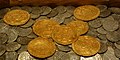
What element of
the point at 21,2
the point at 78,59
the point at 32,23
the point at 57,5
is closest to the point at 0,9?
the point at 21,2

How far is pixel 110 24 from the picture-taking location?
158 centimetres

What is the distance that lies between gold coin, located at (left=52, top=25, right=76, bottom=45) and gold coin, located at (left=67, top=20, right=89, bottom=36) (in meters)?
0.03

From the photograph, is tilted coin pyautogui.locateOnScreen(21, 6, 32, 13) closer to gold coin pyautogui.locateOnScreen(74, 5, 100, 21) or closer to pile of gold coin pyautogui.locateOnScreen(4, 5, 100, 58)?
pile of gold coin pyautogui.locateOnScreen(4, 5, 100, 58)

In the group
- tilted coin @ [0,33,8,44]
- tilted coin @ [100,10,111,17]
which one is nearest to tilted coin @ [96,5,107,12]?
tilted coin @ [100,10,111,17]

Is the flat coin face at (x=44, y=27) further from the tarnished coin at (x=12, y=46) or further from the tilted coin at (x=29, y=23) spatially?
the tarnished coin at (x=12, y=46)

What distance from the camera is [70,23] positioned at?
157 cm

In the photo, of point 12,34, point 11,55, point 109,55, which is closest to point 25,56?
point 11,55

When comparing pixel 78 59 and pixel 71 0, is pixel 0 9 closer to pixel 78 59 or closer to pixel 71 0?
pixel 71 0

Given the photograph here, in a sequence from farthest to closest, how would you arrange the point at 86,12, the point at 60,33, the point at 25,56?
the point at 86,12 → the point at 60,33 → the point at 25,56

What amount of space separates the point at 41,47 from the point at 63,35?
0.17 metres

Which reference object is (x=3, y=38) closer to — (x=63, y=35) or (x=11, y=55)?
(x=11, y=55)

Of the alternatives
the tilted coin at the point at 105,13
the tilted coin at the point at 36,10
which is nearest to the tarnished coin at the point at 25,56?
the tilted coin at the point at 36,10

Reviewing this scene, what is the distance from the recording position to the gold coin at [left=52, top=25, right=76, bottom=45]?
146 cm

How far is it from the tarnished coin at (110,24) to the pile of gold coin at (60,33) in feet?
0.26
